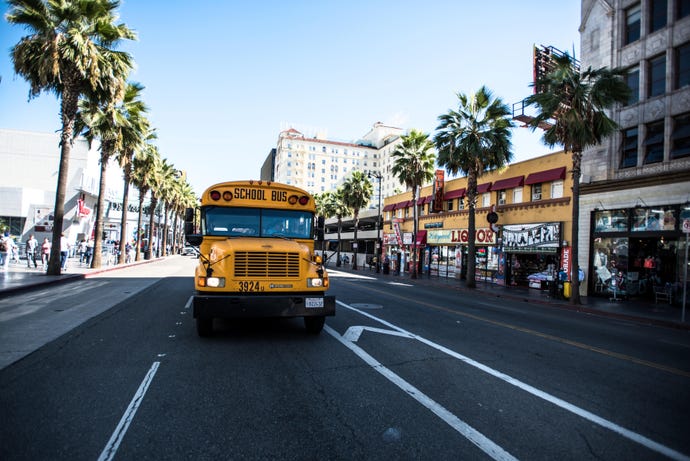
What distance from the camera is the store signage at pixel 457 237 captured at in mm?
30109

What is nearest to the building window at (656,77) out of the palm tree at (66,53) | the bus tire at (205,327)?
the bus tire at (205,327)

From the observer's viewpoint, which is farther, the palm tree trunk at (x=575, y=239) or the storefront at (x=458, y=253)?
the storefront at (x=458, y=253)

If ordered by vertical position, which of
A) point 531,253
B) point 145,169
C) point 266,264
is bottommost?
point 266,264

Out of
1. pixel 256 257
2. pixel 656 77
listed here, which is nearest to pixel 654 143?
pixel 656 77

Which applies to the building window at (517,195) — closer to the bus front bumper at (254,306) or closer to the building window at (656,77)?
the building window at (656,77)

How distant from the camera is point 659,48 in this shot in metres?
19.7

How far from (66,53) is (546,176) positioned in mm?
26665

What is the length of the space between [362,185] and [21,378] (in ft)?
143

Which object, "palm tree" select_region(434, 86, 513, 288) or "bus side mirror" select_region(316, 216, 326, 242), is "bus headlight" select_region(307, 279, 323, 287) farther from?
"palm tree" select_region(434, 86, 513, 288)

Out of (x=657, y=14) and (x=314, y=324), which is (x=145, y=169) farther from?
(x=657, y=14)

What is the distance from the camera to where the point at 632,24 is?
2153 cm

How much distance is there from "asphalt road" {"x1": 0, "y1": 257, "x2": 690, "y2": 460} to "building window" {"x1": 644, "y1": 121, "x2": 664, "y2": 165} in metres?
14.5

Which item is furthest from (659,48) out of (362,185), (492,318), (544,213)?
(362,185)

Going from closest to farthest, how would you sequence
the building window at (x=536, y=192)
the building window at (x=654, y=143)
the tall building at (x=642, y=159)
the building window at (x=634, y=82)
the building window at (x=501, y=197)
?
the tall building at (x=642, y=159)
the building window at (x=654, y=143)
the building window at (x=634, y=82)
the building window at (x=536, y=192)
the building window at (x=501, y=197)
